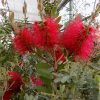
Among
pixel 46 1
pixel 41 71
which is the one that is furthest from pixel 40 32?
pixel 46 1

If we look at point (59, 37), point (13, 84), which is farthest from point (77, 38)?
point (13, 84)

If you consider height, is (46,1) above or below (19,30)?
above

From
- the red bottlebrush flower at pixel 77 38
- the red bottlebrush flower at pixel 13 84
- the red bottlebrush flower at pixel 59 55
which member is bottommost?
the red bottlebrush flower at pixel 13 84

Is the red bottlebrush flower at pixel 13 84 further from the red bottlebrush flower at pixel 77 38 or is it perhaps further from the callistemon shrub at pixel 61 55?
the red bottlebrush flower at pixel 77 38

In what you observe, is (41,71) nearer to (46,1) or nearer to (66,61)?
(66,61)

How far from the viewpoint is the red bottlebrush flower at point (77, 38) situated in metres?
1.38

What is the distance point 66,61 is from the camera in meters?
1.48

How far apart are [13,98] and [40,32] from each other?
1.29 ft

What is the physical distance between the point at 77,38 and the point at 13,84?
1.23 ft

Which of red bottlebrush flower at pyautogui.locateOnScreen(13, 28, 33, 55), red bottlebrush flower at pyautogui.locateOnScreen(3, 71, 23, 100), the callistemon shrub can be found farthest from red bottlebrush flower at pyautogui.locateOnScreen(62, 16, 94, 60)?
red bottlebrush flower at pyautogui.locateOnScreen(3, 71, 23, 100)

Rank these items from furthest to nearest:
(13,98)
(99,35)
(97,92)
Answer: (13,98)
(99,35)
(97,92)

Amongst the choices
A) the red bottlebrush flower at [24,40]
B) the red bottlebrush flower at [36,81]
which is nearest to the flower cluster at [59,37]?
the red bottlebrush flower at [24,40]

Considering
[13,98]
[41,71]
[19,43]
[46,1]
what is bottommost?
[13,98]

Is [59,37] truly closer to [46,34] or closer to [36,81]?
[46,34]
